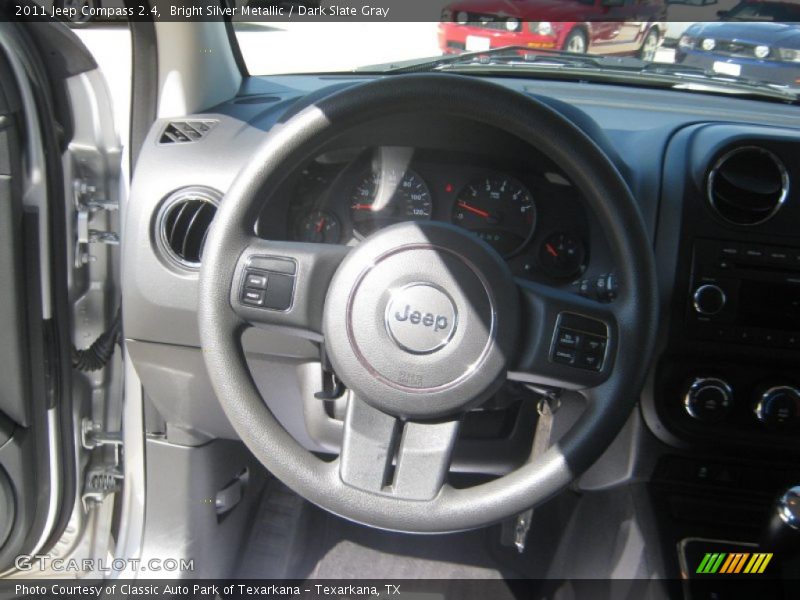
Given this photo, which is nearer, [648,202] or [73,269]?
[648,202]

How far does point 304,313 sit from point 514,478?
0.45m

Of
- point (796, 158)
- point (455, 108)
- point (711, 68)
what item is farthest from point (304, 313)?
point (711, 68)

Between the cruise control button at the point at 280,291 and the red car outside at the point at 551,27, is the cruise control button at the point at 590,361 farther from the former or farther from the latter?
the red car outside at the point at 551,27

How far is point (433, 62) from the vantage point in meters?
2.13

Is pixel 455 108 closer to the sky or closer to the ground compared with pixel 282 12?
closer to the ground

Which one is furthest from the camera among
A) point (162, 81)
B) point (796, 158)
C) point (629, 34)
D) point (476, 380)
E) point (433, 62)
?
point (433, 62)

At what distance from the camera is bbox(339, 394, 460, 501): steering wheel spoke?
49.9 inches

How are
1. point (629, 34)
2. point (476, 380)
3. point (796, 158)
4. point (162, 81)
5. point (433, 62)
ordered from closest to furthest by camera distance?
1. point (476, 380)
2. point (796, 158)
3. point (162, 81)
4. point (629, 34)
5. point (433, 62)

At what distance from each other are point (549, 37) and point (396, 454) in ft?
4.40

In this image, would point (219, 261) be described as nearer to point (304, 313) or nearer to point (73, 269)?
point (304, 313)

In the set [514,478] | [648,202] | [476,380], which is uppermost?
[648,202]

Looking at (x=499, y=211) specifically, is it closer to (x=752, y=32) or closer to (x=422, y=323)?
(x=422, y=323)

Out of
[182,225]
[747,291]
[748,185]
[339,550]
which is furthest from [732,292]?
[339,550]

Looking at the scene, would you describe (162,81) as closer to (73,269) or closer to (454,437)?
(73,269)
